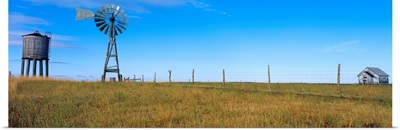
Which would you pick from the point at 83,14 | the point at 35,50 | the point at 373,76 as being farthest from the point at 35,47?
the point at 373,76

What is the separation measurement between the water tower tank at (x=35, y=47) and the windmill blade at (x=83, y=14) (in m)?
3.87

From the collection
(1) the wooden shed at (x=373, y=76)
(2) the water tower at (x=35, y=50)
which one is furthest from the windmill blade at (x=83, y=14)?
(1) the wooden shed at (x=373, y=76)

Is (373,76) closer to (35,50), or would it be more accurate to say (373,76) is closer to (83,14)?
(83,14)

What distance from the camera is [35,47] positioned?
97.7 ft

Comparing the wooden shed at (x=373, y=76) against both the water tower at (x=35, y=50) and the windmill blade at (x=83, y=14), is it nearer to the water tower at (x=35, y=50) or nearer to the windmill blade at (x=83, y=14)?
the windmill blade at (x=83, y=14)

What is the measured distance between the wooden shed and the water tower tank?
1391 inches

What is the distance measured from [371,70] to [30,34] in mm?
38110

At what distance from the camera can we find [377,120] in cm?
752

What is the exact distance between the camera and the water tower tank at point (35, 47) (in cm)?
2953

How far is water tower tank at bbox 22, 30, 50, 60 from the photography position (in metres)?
29.5

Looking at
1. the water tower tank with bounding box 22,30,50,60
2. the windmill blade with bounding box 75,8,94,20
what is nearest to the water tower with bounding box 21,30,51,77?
the water tower tank with bounding box 22,30,50,60

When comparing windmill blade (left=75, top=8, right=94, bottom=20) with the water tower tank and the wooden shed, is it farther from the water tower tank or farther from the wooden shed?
the wooden shed

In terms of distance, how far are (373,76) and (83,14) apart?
113 feet
